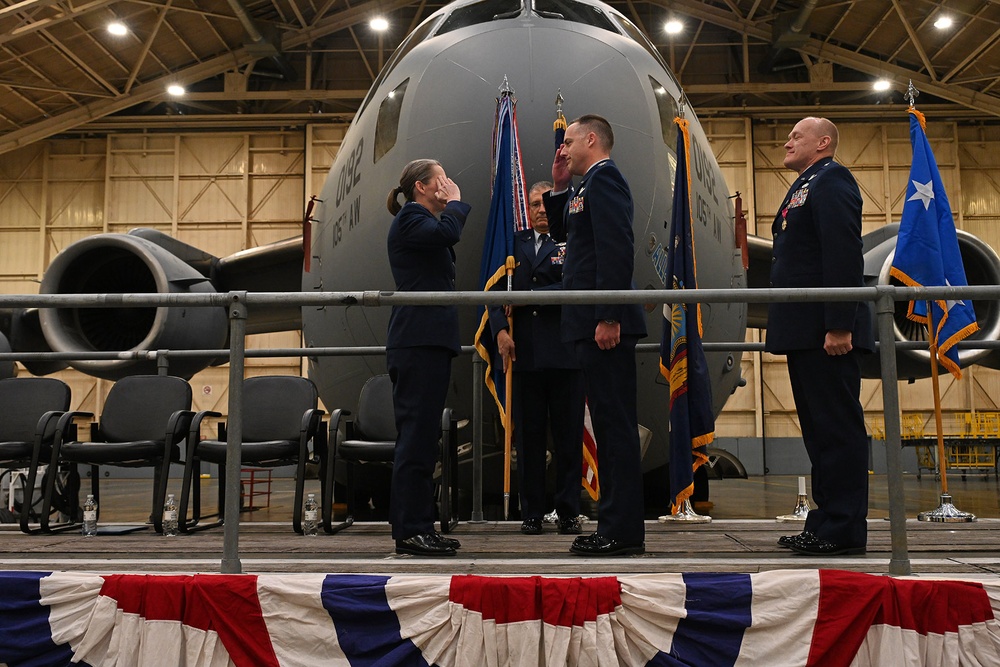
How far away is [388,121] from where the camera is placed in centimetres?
539

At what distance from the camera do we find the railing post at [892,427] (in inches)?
104

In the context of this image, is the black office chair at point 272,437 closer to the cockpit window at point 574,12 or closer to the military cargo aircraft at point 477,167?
the military cargo aircraft at point 477,167

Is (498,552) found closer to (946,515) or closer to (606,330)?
(606,330)

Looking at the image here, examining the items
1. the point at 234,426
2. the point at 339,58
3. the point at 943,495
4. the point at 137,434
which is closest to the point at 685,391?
the point at 943,495

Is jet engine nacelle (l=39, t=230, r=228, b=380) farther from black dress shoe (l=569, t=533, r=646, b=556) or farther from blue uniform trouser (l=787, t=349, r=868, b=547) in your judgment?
blue uniform trouser (l=787, t=349, r=868, b=547)

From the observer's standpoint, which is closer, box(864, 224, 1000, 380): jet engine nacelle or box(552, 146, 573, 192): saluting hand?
box(552, 146, 573, 192): saluting hand

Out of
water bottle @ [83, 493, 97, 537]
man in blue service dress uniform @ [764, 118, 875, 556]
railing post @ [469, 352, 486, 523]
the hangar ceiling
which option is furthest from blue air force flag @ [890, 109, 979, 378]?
the hangar ceiling

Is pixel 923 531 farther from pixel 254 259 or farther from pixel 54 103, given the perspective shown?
pixel 54 103

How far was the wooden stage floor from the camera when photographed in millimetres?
2775

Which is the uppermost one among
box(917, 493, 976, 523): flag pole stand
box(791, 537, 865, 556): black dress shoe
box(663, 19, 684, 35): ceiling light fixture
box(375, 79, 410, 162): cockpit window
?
box(663, 19, 684, 35): ceiling light fixture

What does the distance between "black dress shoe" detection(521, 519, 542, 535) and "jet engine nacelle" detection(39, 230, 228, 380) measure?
3.92 metres

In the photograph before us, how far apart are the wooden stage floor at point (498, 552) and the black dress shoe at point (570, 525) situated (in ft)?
0.40

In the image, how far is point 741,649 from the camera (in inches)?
95.9

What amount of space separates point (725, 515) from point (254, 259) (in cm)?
572
